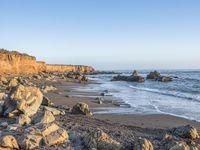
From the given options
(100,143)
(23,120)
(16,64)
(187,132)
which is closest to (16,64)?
(16,64)

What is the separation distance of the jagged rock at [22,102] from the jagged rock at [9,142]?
418 cm

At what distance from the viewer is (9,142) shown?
7902 millimetres

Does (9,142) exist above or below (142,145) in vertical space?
above

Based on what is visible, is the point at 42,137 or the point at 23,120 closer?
the point at 42,137

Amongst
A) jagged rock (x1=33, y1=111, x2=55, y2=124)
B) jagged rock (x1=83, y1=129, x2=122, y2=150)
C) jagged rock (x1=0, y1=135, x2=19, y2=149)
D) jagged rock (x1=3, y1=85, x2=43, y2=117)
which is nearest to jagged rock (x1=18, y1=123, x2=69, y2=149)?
jagged rock (x1=0, y1=135, x2=19, y2=149)

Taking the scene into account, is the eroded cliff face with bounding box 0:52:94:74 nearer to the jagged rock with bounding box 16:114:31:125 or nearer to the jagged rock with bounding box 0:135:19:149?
the jagged rock with bounding box 16:114:31:125

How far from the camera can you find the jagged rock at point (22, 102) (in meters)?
12.4

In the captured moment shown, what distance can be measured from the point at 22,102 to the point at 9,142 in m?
4.63

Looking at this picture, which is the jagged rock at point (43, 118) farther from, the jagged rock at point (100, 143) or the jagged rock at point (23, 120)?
the jagged rock at point (100, 143)

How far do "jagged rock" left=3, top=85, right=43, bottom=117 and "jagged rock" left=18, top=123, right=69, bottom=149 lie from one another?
3614mm

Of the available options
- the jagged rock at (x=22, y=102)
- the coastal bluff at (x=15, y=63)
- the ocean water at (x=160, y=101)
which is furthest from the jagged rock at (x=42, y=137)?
the coastal bluff at (x=15, y=63)

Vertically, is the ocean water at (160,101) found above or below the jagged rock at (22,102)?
below

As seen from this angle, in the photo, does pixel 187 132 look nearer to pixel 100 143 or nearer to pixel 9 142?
pixel 100 143

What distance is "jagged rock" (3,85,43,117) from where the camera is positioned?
12.4m
